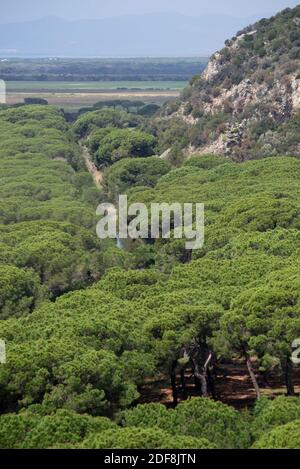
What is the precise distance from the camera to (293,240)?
37.9 metres

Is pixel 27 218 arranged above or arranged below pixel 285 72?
below

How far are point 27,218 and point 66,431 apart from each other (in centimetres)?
3414

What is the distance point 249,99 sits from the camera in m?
86.8

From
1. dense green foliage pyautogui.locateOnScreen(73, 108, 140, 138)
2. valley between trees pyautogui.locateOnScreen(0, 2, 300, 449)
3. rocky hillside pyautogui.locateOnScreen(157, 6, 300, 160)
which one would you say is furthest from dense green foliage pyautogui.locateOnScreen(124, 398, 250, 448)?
dense green foliage pyautogui.locateOnScreen(73, 108, 140, 138)

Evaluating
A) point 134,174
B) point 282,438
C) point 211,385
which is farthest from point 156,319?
point 134,174

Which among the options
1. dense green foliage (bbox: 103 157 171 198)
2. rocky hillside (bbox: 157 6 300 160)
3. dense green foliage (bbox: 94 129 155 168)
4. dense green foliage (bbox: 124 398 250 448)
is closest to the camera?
dense green foliage (bbox: 124 398 250 448)

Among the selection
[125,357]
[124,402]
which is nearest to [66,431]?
[124,402]

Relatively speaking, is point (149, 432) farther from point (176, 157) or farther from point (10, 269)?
point (176, 157)

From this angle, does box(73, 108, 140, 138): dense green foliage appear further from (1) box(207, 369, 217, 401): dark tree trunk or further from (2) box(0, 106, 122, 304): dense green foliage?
(1) box(207, 369, 217, 401): dark tree trunk

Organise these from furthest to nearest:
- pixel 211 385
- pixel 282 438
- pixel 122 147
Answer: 1. pixel 122 147
2. pixel 211 385
3. pixel 282 438

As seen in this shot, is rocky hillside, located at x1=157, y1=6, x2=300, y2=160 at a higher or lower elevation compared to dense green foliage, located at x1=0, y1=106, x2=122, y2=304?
higher

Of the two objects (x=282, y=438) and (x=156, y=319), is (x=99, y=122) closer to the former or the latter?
(x=156, y=319)

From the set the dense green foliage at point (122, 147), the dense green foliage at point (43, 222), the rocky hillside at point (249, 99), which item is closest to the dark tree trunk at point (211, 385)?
the dense green foliage at point (43, 222)

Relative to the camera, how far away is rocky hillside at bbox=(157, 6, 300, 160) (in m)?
80.7
